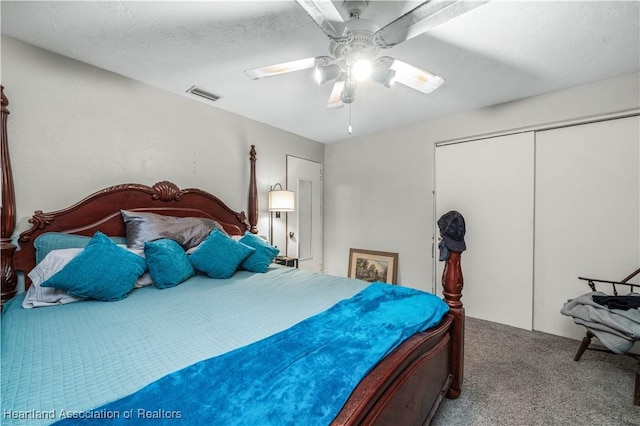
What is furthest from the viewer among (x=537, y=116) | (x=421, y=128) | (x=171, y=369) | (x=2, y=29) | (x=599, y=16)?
(x=421, y=128)

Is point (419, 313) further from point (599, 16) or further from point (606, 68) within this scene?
point (606, 68)

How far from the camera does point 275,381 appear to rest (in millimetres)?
815

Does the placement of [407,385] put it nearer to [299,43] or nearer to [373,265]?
[299,43]

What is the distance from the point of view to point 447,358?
5.63 ft

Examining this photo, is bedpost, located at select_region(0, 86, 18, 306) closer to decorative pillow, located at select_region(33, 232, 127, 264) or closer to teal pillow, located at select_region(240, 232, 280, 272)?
decorative pillow, located at select_region(33, 232, 127, 264)

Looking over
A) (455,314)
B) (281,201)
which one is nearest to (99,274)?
(281,201)

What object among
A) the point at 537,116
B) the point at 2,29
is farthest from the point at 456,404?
the point at 2,29

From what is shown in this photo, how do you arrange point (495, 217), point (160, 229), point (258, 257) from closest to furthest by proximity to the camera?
point (160, 229), point (258, 257), point (495, 217)

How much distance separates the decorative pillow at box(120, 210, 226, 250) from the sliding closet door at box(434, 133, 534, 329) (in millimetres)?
2812

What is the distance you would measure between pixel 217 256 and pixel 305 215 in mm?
2218

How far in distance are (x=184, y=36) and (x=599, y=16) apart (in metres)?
2.67

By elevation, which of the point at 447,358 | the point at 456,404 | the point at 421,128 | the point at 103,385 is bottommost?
the point at 456,404

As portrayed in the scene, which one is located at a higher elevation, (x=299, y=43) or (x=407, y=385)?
(x=299, y=43)

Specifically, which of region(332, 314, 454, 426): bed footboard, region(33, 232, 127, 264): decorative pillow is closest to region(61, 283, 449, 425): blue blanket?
region(332, 314, 454, 426): bed footboard
